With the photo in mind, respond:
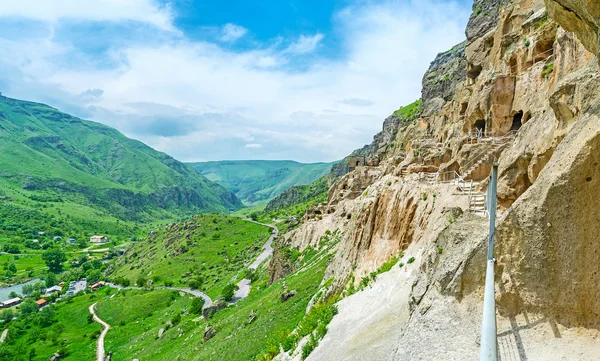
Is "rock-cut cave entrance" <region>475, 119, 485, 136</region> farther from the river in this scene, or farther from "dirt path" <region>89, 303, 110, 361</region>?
the river

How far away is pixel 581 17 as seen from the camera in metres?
10.6

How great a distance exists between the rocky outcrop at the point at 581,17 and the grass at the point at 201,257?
111m

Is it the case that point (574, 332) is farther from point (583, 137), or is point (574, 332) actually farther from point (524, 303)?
point (583, 137)

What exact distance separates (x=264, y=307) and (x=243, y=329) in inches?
174

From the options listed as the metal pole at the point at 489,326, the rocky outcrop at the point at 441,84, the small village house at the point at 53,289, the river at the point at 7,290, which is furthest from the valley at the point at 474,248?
the river at the point at 7,290

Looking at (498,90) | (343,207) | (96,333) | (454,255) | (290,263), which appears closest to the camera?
(454,255)

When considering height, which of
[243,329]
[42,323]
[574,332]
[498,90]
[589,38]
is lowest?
[42,323]

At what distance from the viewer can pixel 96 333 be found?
9631 cm

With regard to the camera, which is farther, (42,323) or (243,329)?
(42,323)

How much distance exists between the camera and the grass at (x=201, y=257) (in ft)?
442

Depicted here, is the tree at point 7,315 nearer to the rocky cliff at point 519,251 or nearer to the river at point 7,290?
the river at point 7,290

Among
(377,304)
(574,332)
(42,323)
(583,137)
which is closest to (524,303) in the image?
(574,332)

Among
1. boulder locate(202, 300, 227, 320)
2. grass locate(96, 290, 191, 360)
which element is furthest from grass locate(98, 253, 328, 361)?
boulder locate(202, 300, 227, 320)

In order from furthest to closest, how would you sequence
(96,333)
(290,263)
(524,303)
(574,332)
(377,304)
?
1. (96,333)
2. (290,263)
3. (377,304)
4. (524,303)
5. (574,332)
